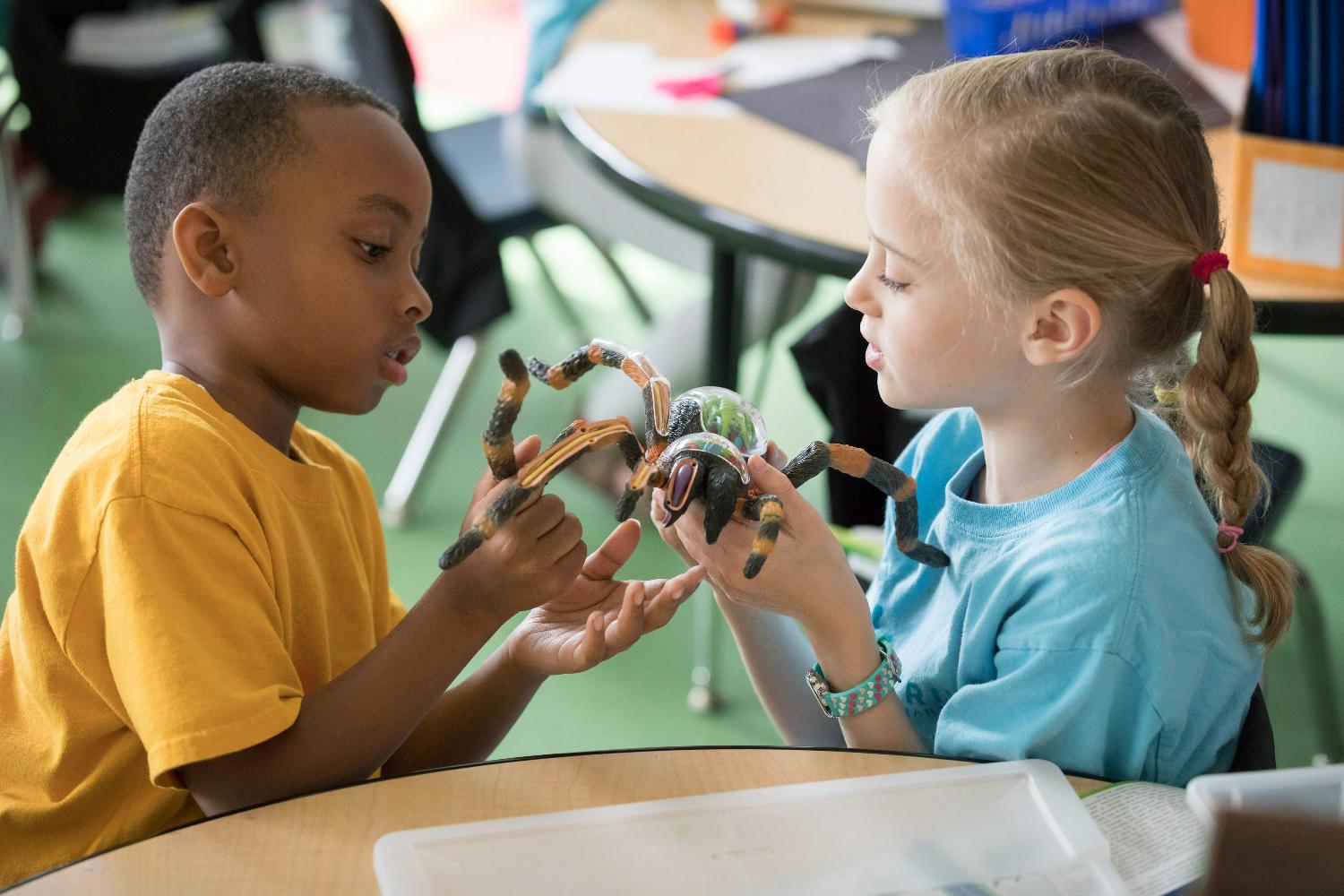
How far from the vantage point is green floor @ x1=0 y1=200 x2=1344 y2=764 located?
2.02 m

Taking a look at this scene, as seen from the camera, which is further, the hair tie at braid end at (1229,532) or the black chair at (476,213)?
the black chair at (476,213)

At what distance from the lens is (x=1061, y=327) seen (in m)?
0.96

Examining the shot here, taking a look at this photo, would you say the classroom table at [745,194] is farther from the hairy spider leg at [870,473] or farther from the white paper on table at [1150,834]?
the white paper on table at [1150,834]

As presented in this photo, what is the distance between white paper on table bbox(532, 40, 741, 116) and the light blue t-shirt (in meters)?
1.04

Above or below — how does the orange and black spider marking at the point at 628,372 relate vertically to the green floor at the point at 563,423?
above

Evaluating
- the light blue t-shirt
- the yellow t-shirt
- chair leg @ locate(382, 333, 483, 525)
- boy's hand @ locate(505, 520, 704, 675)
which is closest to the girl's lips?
the yellow t-shirt

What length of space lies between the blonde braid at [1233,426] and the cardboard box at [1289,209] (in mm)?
583

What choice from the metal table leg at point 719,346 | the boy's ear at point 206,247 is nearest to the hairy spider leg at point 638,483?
the boy's ear at point 206,247

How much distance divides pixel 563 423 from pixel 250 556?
1.71 meters

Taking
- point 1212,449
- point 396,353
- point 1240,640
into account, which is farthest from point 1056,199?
point 396,353

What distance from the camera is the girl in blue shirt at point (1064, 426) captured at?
0.92m

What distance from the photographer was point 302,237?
101cm

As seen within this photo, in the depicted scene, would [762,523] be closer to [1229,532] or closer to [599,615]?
[599,615]

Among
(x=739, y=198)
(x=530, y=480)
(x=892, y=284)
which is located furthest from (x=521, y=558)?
(x=739, y=198)
